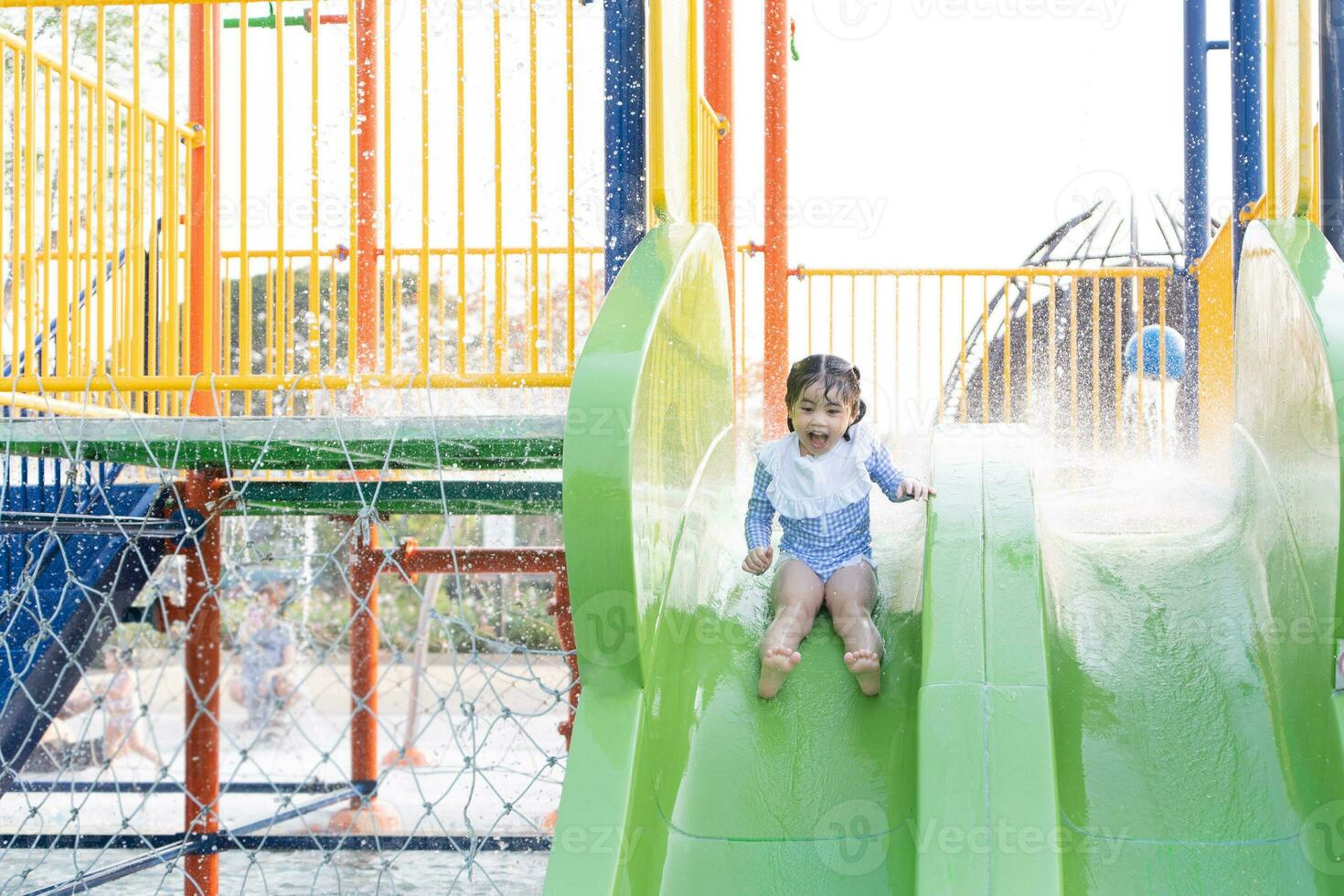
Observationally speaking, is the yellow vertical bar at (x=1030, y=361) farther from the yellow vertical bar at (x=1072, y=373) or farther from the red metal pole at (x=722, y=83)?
the red metal pole at (x=722, y=83)

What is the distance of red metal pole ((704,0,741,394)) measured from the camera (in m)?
5.05

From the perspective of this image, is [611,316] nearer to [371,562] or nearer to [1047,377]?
[371,562]

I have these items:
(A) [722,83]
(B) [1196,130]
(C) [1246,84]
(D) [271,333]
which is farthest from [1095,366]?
(D) [271,333]

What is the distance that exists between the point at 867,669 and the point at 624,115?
1.63m

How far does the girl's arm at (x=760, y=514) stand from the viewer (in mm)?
3451

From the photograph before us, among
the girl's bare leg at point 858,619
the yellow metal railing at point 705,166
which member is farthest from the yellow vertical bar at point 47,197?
the girl's bare leg at point 858,619

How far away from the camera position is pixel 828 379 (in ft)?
11.3

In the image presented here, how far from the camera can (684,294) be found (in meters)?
3.44

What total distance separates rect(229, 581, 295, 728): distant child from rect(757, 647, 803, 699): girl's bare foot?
772 centimetres

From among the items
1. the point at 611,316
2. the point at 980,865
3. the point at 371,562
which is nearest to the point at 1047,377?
the point at 371,562

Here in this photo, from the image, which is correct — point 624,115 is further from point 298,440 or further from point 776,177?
point 776,177

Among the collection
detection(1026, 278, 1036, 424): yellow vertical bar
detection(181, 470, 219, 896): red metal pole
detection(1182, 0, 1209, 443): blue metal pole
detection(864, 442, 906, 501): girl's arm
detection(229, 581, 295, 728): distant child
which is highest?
detection(1182, 0, 1209, 443): blue metal pole

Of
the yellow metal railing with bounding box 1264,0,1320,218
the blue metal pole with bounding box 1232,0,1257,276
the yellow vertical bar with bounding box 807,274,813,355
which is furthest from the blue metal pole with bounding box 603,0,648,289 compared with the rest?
the yellow vertical bar with bounding box 807,274,813,355

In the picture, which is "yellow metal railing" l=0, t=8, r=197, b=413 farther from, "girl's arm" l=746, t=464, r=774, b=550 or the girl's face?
the girl's face
